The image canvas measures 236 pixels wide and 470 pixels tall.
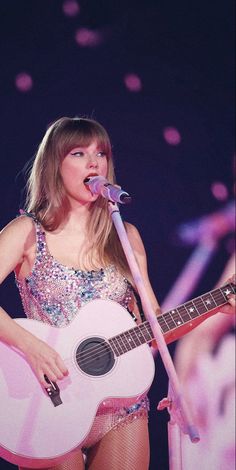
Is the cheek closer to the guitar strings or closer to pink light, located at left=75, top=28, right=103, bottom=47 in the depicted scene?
the guitar strings

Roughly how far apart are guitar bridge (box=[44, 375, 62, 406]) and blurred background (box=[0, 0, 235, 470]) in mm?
949

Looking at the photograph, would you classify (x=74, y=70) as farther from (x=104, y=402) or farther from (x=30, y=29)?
(x=104, y=402)

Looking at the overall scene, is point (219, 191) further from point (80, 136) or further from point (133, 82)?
point (80, 136)

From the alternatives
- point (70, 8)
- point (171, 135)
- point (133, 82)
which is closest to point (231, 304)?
point (171, 135)

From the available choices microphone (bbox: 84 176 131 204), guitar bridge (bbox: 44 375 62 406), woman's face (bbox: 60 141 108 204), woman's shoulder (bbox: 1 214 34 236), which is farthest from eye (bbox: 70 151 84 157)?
guitar bridge (bbox: 44 375 62 406)

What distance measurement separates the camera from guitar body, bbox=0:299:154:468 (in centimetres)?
200

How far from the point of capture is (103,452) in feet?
7.07

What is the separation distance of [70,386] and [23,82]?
1.64m

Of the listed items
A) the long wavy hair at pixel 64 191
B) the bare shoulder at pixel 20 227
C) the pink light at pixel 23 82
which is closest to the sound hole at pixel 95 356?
the long wavy hair at pixel 64 191

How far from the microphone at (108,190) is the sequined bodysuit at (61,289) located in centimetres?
36

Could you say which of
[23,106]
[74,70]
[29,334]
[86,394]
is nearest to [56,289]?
[29,334]

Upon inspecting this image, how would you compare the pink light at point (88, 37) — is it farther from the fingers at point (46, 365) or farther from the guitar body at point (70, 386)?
the fingers at point (46, 365)

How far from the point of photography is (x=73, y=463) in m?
2.09

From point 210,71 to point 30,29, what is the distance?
43.7 inches
